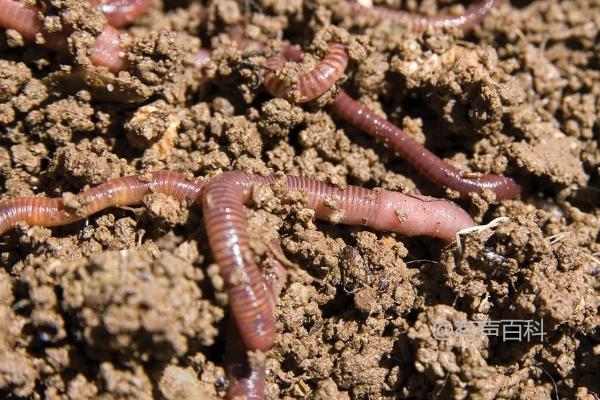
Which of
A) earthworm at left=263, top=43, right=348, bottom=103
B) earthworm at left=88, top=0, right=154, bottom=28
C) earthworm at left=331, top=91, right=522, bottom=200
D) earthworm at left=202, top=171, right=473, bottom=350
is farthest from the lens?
earthworm at left=88, top=0, right=154, bottom=28

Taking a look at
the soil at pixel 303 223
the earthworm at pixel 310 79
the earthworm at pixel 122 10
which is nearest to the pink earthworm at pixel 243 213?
the soil at pixel 303 223

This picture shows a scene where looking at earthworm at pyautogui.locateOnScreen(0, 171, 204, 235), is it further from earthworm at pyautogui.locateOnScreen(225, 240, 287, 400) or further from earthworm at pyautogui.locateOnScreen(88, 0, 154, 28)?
earthworm at pyautogui.locateOnScreen(88, 0, 154, 28)

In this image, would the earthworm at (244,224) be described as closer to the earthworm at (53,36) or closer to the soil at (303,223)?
the soil at (303,223)

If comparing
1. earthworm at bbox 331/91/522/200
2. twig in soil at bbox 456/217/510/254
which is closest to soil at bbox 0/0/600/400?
twig in soil at bbox 456/217/510/254

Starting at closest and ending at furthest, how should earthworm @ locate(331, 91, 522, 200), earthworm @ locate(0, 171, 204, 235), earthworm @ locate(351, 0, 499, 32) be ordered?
earthworm @ locate(0, 171, 204, 235)
earthworm @ locate(331, 91, 522, 200)
earthworm @ locate(351, 0, 499, 32)

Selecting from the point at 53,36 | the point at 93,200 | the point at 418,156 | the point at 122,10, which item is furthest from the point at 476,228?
the point at 53,36

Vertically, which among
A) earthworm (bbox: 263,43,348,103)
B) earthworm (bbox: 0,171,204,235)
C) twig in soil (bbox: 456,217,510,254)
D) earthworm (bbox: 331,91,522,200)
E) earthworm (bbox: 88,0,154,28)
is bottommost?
earthworm (bbox: 0,171,204,235)

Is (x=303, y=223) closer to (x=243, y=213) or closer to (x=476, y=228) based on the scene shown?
(x=243, y=213)

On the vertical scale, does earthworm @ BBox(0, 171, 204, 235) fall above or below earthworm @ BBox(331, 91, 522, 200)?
below

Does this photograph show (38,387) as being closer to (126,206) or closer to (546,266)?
(126,206)
